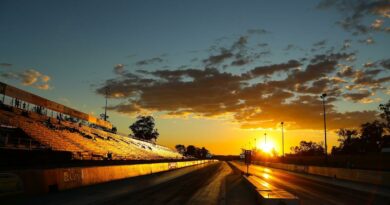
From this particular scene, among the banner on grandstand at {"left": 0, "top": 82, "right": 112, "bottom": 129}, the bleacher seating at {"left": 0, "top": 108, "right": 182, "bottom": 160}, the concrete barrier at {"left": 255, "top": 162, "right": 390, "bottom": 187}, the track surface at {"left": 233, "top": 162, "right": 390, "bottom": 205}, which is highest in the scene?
the banner on grandstand at {"left": 0, "top": 82, "right": 112, "bottom": 129}

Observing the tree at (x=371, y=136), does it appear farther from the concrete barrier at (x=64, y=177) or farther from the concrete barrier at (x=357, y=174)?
the concrete barrier at (x=64, y=177)

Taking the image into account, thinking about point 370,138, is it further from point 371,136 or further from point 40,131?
point 40,131

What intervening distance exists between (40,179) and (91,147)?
125ft

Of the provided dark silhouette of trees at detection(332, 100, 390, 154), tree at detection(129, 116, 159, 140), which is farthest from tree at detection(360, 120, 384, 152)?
tree at detection(129, 116, 159, 140)

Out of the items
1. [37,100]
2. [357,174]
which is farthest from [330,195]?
[37,100]

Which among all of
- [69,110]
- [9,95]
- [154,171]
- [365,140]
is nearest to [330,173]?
[154,171]

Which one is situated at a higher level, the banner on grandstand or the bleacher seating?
the banner on grandstand

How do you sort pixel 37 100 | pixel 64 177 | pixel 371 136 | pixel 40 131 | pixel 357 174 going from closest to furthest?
pixel 64 177
pixel 357 174
pixel 40 131
pixel 37 100
pixel 371 136

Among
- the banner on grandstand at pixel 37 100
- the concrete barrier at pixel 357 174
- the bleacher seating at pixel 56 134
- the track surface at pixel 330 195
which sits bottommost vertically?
the track surface at pixel 330 195

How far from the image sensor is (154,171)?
150 feet

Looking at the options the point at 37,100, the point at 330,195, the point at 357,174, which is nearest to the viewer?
the point at 330,195

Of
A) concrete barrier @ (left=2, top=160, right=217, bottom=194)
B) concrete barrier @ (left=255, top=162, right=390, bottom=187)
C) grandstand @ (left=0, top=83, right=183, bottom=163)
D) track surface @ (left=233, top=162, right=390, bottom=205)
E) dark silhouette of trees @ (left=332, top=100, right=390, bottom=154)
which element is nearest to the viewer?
concrete barrier @ (left=2, top=160, right=217, bottom=194)

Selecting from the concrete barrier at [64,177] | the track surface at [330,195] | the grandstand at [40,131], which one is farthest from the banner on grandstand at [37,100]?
the track surface at [330,195]

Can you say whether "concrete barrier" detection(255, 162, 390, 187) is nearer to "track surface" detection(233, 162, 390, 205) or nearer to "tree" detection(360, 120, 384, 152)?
"track surface" detection(233, 162, 390, 205)
